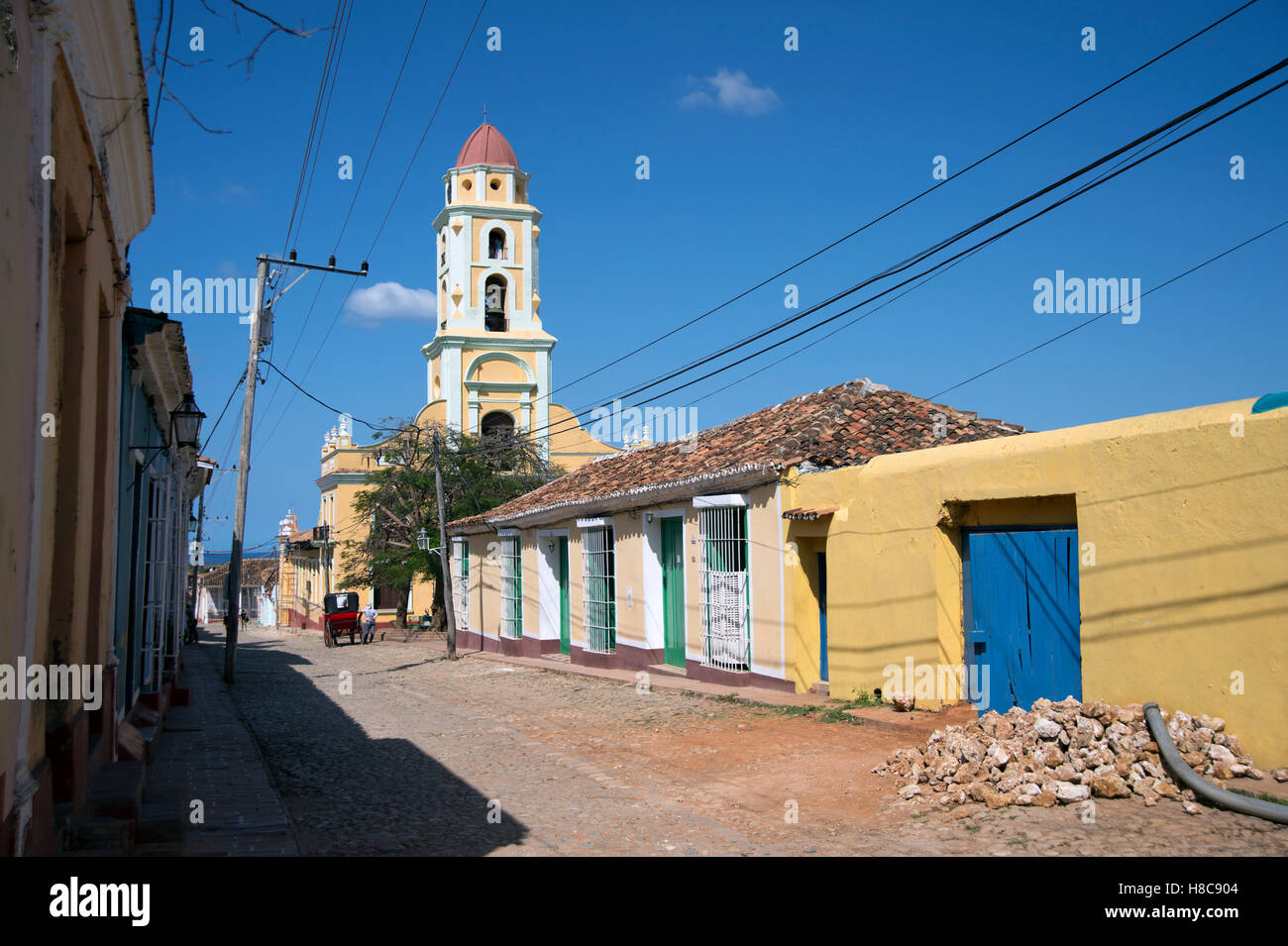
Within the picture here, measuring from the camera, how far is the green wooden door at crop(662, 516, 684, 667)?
49.9 ft

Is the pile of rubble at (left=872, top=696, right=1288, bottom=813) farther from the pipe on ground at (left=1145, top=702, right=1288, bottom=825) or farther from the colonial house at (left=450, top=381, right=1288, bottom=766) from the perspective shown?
the colonial house at (left=450, top=381, right=1288, bottom=766)

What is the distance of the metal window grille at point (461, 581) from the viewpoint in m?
25.0

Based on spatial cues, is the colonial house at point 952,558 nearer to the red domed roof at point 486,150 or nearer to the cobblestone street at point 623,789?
the cobblestone street at point 623,789

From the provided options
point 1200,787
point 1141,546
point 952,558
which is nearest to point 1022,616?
point 952,558

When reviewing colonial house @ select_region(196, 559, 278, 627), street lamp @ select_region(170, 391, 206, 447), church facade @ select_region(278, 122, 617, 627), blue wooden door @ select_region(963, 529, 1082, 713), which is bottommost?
colonial house @ select_region(196, 559, 278, 627)

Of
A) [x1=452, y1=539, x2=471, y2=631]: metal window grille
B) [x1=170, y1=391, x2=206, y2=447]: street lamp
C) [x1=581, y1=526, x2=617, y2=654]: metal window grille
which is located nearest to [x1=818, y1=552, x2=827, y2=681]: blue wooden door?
[x1=581, y1=526, x2=617, y2=654]: metal window grille

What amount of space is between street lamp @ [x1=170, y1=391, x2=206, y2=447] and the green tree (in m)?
16.2

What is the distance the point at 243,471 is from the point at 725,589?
31.0 feet

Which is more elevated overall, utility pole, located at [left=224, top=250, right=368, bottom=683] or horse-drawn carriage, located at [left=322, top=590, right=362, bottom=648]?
utility pole, located at [left=224, top=250, right=368, bottom=683]

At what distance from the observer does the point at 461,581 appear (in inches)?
1009

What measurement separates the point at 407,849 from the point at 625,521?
1043 cm

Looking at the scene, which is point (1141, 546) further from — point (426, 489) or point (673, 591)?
point (426, 489)
